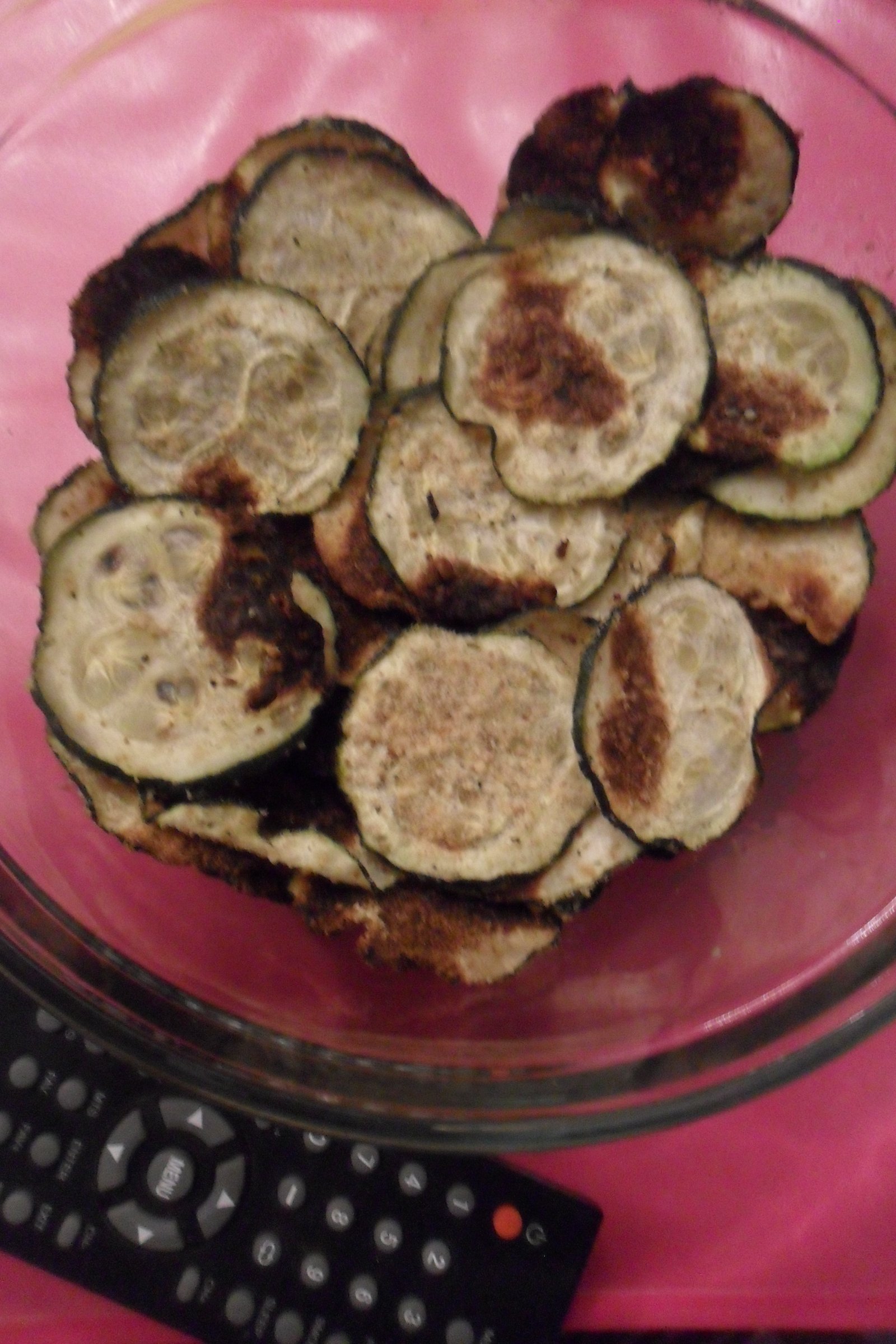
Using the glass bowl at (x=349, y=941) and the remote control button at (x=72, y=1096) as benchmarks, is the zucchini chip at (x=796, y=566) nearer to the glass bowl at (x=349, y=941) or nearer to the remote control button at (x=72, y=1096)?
the glass bowl at (x=349, y=941)

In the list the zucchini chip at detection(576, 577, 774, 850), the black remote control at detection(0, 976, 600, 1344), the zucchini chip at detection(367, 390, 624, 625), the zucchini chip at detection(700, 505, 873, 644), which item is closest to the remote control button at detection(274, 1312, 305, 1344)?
the black remote control at detection(0, 976, 600, 1344)

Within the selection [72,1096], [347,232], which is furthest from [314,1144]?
[347,232]

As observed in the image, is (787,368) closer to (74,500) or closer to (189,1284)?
(74,500)

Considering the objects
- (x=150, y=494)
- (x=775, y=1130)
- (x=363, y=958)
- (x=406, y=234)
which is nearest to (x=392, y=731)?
(x=363, y=958)

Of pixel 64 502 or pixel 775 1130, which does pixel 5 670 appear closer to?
pixel 64 502

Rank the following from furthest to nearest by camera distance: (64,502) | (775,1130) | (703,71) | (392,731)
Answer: (703,71) < (775,1130) < (64,502) < (392,731)
